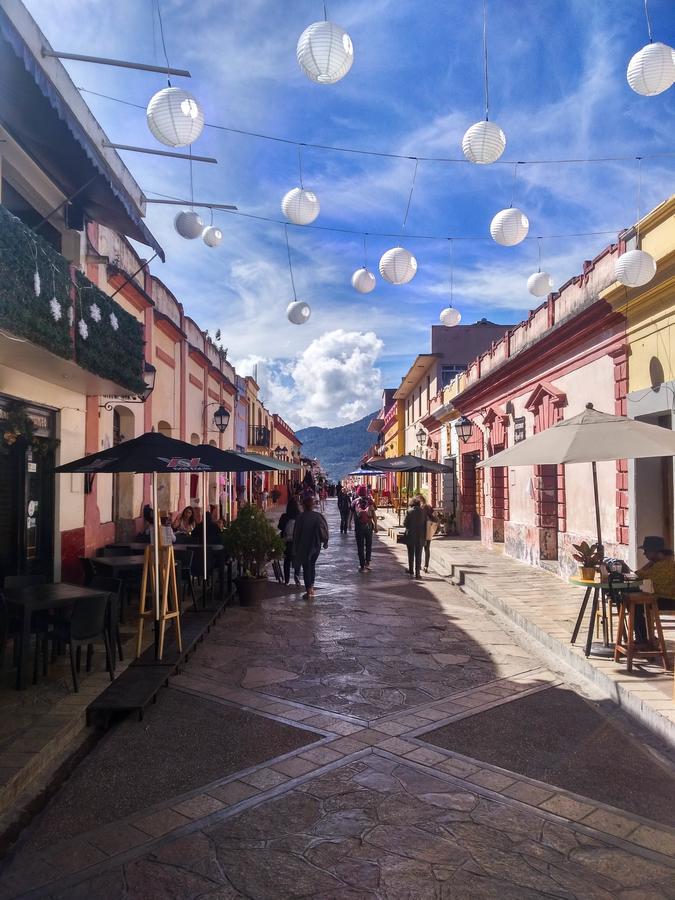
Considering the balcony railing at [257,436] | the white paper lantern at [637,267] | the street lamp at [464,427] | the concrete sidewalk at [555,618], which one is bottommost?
the concrete sidewalk at [555,618]

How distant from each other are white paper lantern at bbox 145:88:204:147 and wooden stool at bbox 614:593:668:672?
5752mm

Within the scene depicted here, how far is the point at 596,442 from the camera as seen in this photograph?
6.35 meters

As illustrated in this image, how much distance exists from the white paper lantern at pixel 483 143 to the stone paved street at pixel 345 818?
202 inches

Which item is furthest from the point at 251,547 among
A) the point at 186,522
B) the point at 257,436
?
the point at 257,436

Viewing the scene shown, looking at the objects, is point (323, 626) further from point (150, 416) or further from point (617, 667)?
point (150, 416)

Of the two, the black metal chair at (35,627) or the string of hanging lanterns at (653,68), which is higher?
the string of hanging lanterns at (653,68)

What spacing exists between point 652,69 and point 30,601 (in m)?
6.97

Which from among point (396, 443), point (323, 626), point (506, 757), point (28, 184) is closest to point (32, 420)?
point (28, 184)

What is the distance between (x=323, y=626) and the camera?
27.4 ft

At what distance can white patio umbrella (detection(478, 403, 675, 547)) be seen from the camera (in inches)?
242

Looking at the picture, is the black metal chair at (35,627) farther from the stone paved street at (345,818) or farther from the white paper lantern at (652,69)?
the white paper lantern at (652,69)

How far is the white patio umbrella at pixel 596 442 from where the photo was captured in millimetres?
6156

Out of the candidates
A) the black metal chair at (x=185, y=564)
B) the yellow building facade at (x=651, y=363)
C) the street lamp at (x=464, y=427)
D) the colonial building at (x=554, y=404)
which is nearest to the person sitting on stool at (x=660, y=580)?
the yellow building facade at (x=651, y=363)

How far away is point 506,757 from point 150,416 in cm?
1119
